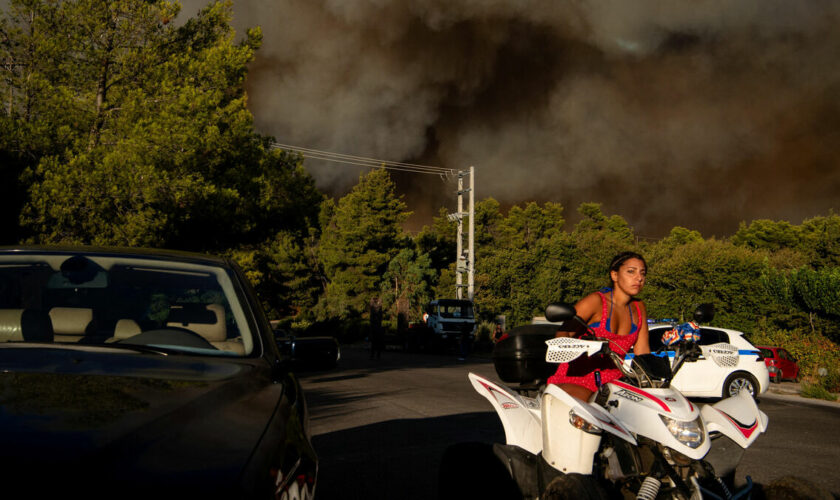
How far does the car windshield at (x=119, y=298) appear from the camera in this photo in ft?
10.8

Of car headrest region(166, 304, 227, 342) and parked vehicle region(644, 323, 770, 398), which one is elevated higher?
car headrest region(166, 304, 227, 342)

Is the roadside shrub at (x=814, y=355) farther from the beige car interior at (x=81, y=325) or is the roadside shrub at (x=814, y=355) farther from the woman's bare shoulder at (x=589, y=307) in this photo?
the beige car interior at (x=81, y=325)

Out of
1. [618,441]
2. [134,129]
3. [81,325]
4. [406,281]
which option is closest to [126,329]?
[81,325]

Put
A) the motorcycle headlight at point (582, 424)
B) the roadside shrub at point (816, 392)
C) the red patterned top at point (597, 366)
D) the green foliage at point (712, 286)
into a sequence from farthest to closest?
1. the green foliage at point (712, 286)
2. the roadside shrub at point (816, 392)
3. the red patterned top at point (597, 366)
4. the motorcycle headlight at point (582, 424)

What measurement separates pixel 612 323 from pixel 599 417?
1.02 meters

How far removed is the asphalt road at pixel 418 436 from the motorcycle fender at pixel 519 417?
156 centimetres

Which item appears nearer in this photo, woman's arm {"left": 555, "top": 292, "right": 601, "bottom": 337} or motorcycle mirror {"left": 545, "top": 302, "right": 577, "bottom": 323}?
motorcycle mirror {"left": 545, "top": 302, "right": 577, "bottom": 323}

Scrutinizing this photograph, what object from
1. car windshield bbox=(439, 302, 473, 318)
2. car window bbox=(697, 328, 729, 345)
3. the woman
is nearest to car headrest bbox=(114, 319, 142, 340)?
the woman

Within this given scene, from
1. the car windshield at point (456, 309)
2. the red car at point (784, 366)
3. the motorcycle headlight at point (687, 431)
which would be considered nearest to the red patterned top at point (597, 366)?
the motorcycle headlight at point (687, 431)

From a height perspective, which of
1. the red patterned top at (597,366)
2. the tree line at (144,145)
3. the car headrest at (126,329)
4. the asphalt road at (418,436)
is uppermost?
the tree line at (144,145)

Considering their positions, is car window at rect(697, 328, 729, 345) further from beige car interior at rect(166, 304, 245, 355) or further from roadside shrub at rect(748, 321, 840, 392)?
beige car interior at rect(166, 304, 245, 355)

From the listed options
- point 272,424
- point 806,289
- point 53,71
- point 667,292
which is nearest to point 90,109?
point 53,71

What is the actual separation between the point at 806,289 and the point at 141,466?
2930 centimetres

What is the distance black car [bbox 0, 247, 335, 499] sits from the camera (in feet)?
5.67
